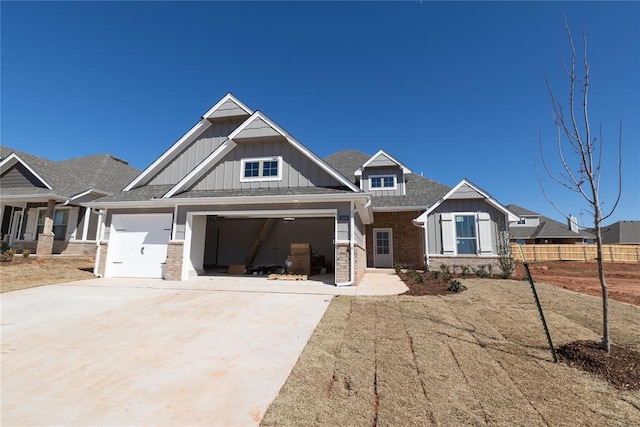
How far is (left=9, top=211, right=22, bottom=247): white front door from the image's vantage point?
16.5 metres

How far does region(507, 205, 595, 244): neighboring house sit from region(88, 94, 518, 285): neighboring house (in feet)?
66.5

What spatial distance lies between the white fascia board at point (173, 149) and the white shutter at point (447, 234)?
1247 cm

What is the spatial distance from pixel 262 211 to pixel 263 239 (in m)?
5.90

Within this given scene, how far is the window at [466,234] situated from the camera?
13.6 metres

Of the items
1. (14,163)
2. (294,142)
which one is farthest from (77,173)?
(294,142)

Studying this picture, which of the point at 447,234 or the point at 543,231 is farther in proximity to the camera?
the point at 543,231

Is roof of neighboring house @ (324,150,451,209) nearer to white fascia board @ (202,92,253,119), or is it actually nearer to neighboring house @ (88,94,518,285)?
neighboring house @ (88,94,518,285)

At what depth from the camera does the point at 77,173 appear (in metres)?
18.1

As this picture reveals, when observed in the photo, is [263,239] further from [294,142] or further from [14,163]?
[14,163]

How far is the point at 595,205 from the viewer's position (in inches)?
163

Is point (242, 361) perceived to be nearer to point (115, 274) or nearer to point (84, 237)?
point (115, 274)

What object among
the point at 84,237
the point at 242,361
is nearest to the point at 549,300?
the point at 242,361

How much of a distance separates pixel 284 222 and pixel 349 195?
317 inches

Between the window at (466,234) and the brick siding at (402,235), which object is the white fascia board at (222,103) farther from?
the window at (466,234)
